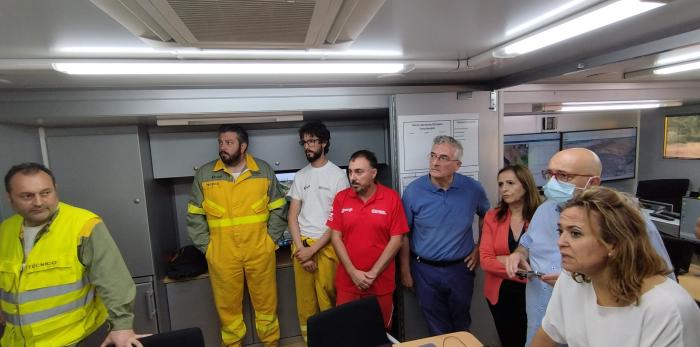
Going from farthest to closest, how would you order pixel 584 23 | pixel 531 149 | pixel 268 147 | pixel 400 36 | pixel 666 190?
pixel 666 190
pixel 531 149
pixel 268 147
pixel 400 36
pixel 584 23

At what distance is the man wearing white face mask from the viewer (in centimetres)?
163

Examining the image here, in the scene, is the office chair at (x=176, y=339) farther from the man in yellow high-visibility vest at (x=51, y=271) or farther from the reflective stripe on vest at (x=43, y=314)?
the reflective stripe on vest at (x=43, y=314)

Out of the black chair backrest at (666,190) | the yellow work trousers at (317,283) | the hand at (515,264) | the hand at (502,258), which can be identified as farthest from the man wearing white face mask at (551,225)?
the black chair backrest at (666,190)

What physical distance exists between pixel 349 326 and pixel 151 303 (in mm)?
1715

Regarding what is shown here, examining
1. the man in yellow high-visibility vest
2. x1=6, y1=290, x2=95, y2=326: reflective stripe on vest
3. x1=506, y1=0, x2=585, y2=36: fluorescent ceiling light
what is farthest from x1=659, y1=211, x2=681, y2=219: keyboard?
x1=6, y1=290, x2=95, y2=326: reflective stripe on vest

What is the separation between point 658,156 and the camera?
455 centimetres

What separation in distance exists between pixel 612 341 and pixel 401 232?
127 centimetres

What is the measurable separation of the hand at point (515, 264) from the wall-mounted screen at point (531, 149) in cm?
222

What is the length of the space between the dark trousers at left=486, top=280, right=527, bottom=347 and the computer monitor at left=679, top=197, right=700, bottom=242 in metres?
1.56

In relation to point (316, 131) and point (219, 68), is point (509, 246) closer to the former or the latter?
point (316, 131)

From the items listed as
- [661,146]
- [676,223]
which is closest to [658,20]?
[676,223]

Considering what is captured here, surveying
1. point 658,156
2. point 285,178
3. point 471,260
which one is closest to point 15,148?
point 285,178

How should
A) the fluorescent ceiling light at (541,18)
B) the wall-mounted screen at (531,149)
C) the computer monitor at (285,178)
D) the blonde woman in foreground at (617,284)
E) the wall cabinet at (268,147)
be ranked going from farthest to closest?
the wall-mounted screen at (531,149), the computer monitor at (285,178), the wall cabinet at (268,147), the fluorescent ceiling light at (541,18), the blonde woman in foreground at (617,284)

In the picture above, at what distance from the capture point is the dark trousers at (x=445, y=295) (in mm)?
2271
